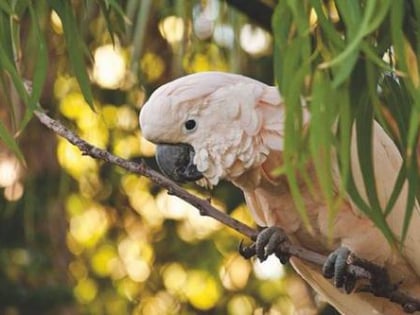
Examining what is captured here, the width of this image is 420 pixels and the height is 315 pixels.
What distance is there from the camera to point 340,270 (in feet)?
3.95

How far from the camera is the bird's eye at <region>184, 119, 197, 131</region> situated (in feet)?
3.93

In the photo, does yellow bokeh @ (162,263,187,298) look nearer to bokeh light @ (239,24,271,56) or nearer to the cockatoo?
bokeh light @ (239,24,271,56)

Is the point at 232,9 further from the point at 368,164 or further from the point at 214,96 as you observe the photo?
the point at 368,164

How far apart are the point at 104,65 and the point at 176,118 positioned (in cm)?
123

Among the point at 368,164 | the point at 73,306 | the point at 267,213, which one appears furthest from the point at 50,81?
the point at 368,164

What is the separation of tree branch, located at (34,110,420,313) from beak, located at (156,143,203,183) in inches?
4.0

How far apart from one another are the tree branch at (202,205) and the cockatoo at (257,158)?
0.15 ft

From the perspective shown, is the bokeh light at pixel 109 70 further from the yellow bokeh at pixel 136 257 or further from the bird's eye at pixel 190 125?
the bird's eye at pixel 190 125

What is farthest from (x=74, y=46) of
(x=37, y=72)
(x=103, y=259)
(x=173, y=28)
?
(x=103, y=259)

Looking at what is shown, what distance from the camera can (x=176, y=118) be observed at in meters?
1.19

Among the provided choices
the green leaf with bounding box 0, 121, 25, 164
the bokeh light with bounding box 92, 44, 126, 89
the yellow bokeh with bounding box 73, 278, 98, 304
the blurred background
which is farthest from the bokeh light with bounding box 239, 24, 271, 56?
the green leaf with bounding box 0, 121, 25, 164

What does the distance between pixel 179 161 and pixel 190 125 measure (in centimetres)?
4

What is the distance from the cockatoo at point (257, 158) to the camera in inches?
46.9

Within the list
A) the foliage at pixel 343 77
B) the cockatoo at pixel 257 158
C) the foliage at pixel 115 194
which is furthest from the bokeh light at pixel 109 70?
the foliage at pixel 343 77
